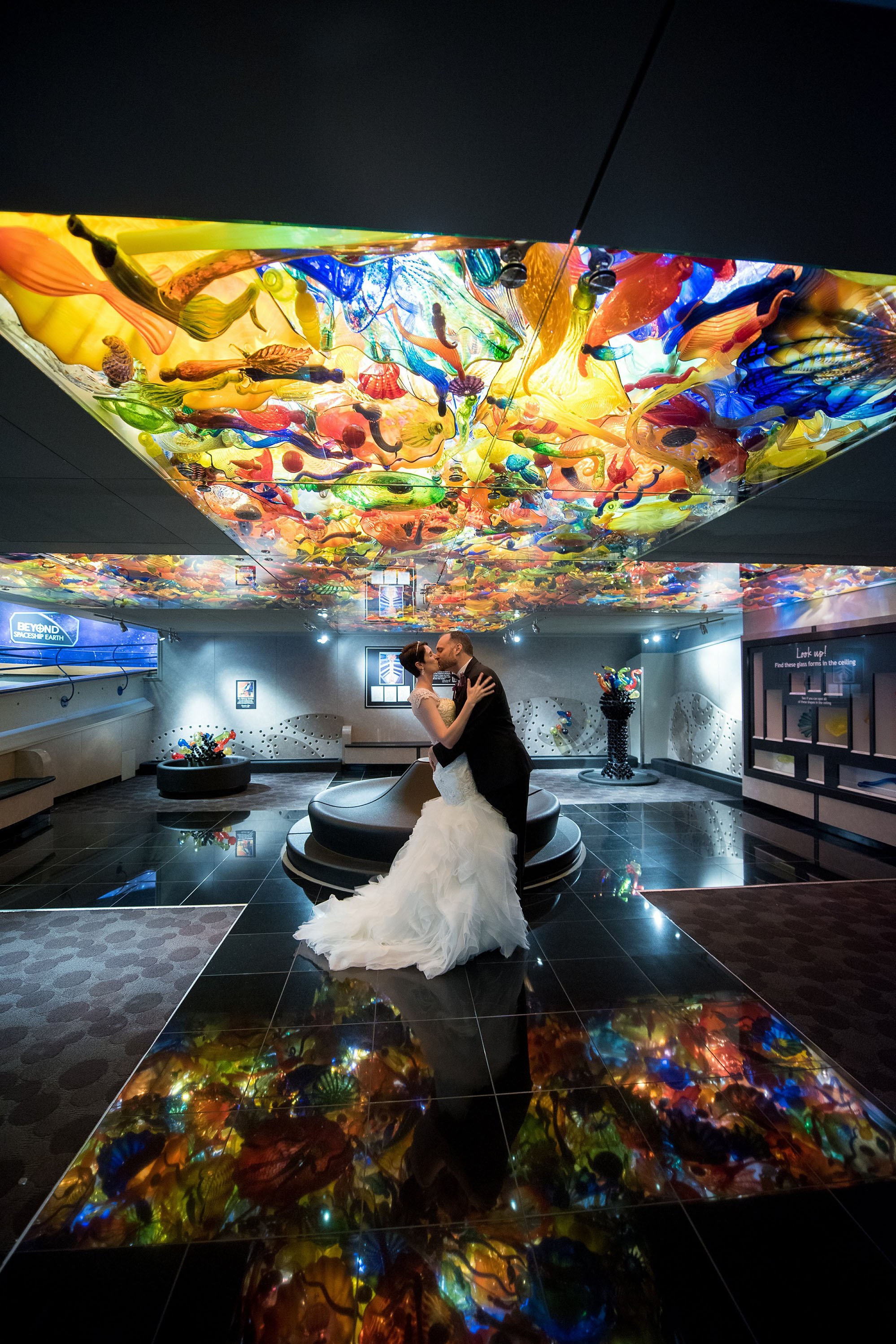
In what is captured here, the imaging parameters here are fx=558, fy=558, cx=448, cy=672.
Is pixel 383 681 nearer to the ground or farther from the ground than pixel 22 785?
farther from the ground

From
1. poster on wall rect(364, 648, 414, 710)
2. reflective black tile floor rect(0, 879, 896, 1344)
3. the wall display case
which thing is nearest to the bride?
reflective black tile floor rect(0, 879, 896, 1344)

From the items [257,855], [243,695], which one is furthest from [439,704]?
[243,695]

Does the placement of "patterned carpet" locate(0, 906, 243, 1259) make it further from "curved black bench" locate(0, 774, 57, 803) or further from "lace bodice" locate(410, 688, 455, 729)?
"curved black bench" locate(0, 774, 57, 803)

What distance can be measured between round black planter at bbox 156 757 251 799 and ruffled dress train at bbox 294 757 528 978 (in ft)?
21.8

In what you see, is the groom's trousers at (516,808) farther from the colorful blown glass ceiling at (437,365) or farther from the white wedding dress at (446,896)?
the colorful blown glass ceiling at (437,365)

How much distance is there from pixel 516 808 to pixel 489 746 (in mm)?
432

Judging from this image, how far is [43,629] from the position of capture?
12.1 meters

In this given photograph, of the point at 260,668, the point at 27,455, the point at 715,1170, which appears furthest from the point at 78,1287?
the point at 260,668

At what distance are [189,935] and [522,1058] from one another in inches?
101

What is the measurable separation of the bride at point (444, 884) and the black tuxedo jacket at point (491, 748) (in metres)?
0.06

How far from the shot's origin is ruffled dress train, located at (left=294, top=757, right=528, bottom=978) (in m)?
3.34

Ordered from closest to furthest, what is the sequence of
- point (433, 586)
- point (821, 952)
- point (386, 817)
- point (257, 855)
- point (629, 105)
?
1. point (629, 105)
2. point (821, 952)
3. point (386, 817)
4. point (257, 855)
5. point (433, 586)

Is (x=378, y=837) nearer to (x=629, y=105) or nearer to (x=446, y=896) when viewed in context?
(x=446, y=896)

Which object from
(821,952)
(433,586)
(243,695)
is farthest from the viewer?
(243,695)
